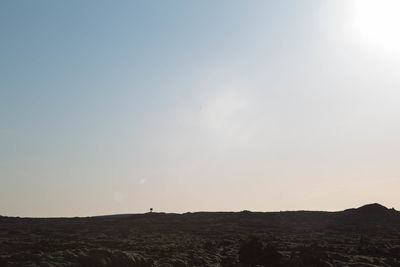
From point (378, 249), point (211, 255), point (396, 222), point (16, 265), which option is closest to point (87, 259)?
point (16, 265)

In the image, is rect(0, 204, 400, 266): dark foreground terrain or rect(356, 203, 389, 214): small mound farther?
rect(356, 203, 389, 214): small mound

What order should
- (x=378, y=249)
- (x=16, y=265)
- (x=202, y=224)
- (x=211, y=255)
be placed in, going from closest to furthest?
(x=16, y=265)
(x=211, y=255)
(x=378, y=249)
(x=202, y=224)

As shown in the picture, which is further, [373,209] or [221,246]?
[373,209]

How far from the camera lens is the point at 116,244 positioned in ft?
130

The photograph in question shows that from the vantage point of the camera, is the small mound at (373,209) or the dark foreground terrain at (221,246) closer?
the dark foreground terrain at (221,246)

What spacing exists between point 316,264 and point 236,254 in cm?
679

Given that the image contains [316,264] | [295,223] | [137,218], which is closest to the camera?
[316,264]

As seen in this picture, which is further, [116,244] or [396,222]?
[396,222]

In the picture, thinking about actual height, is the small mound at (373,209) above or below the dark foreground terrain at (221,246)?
above

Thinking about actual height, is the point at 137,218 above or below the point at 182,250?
above

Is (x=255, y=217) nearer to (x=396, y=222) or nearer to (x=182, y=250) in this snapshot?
(x=396, y=222)

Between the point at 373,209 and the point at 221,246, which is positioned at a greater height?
the point at 373,209

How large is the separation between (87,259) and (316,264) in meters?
16.5

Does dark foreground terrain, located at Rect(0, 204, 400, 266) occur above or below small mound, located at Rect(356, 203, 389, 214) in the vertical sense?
below
